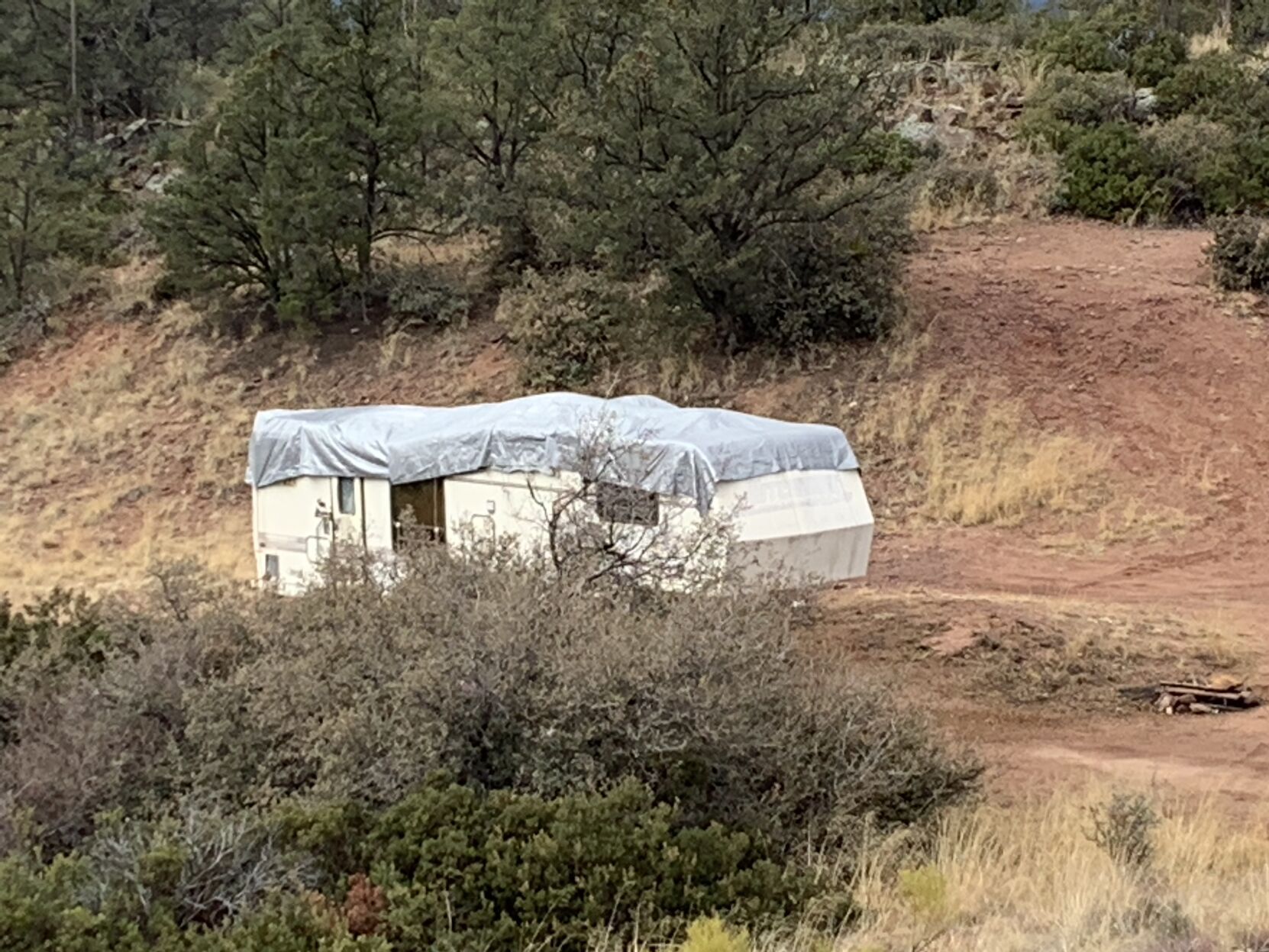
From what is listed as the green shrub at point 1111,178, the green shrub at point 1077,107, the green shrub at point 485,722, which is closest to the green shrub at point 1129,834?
the green shrub at point 485,722

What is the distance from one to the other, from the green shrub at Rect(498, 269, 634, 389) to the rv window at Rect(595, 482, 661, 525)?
1000 centimetres

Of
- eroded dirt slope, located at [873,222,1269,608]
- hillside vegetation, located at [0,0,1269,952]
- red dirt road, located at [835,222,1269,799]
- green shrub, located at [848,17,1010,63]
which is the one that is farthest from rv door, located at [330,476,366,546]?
green shrub, located at [848,17,1010,63]

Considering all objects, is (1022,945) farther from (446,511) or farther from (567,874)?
Result: (446,511)

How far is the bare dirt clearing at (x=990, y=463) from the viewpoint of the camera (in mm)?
9859

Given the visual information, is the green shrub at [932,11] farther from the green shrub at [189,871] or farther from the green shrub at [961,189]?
the green shrub at [189,871]

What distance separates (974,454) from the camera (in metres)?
16.1

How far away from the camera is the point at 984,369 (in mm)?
17469

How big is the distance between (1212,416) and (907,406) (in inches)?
141

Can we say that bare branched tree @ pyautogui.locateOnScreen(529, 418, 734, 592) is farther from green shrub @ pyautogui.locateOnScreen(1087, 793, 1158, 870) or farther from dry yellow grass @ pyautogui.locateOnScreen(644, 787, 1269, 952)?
green shrub @ pyautogui.locateOnScreen(1087, 793, 1158, 870)

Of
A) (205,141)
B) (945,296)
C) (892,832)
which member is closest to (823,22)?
(945,296)

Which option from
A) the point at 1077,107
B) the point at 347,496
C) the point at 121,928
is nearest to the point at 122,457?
the point at 347,496

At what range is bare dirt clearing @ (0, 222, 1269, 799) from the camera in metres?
9.86

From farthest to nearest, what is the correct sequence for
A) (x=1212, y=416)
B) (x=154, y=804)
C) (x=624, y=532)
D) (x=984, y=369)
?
(x=984, y=369) < (x=1212, y=416) < (x=624, y=532) < (x=154, y=804)

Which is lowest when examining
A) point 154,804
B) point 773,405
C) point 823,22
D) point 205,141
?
point 773,405
